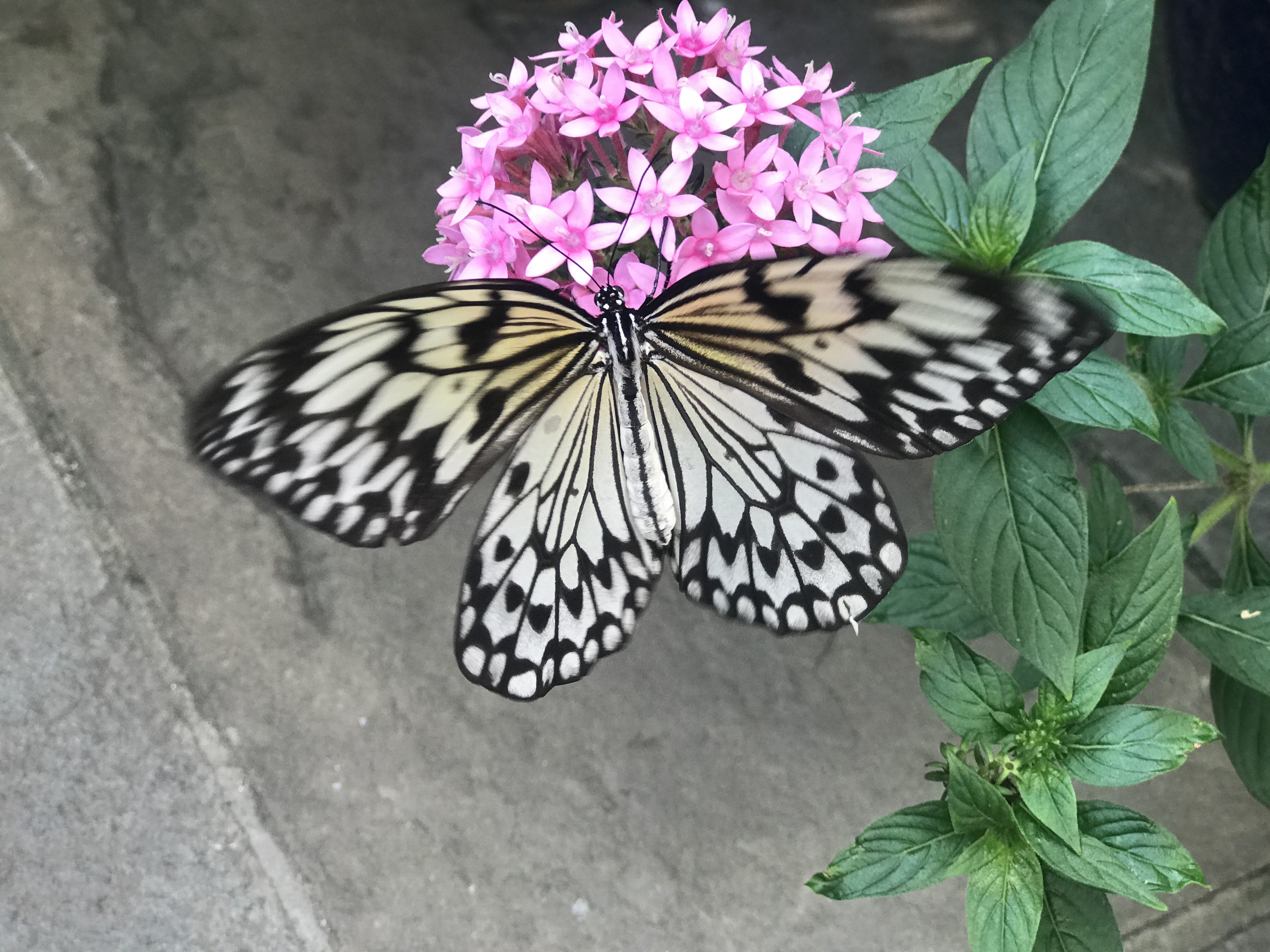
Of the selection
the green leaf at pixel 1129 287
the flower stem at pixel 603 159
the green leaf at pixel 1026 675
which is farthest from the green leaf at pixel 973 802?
the flower stem at pixel 603 159

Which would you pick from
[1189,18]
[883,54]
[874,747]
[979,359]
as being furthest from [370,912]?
[1189,18]

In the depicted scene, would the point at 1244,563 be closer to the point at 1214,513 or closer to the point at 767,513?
the point at 1214,513

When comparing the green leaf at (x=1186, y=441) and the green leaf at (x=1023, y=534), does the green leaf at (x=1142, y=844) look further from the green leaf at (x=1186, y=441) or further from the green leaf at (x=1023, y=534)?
the green leaf at (x=1186, y=441)

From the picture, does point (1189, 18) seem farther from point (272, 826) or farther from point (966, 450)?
point (272, 826)

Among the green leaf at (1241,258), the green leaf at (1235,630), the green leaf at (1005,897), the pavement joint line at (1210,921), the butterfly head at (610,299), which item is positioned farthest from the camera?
the pavement joint line at (1210,921)

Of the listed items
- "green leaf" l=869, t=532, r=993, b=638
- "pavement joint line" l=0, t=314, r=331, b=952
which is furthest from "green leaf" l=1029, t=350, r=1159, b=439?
"pavement joint line" l=0, t=314, r=331, b=952

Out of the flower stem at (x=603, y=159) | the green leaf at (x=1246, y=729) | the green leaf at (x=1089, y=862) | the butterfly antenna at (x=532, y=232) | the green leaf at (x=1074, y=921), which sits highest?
the flower stem at (x=603, y=159)
